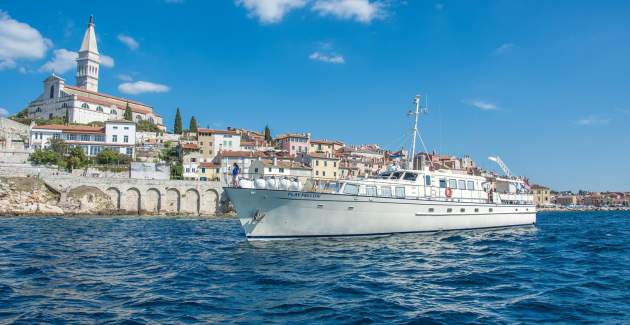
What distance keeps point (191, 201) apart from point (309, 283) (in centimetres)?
5110

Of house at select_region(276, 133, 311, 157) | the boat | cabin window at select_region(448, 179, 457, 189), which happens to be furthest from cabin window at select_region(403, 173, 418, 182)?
house at select_region(276, 133, 311, 157)

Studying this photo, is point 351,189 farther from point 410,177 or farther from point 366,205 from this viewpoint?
point 410,177

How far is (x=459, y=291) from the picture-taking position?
12070 mm

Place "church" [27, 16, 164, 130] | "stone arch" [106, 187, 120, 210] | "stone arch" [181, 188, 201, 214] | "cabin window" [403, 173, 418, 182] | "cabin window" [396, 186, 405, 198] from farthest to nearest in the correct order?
1. "church" [27, 16, 164, 130]
2. "stone arch" [181, 188, 201, 214]
3. "stone arch" [106, 187, 120, 210]
4. "cabin window" [403, 173, 418, 182]
5. "cabin window" [396, 186, 405, 198]

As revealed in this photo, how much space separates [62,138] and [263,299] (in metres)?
75.6

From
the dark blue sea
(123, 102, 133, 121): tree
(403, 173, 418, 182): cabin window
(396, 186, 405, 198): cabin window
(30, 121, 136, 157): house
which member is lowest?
the dark blue sea

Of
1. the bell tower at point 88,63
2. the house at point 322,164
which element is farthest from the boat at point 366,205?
the bell tower at point 88,63

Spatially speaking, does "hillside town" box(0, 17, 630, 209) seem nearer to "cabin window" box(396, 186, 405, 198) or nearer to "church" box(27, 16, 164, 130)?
"church" box(27, 16, 164, 130)

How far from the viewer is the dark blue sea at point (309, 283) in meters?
9.37

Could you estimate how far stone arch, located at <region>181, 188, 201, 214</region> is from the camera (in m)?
60.2

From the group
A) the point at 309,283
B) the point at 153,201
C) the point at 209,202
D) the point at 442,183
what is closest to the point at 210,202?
the point at 209,202

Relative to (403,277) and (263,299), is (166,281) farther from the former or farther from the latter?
(403,277)

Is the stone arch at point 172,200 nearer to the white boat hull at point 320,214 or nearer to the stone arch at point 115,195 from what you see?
the stone arch at point 115,195

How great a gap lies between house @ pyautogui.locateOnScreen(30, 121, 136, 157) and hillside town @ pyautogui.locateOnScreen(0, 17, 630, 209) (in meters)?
0.14
